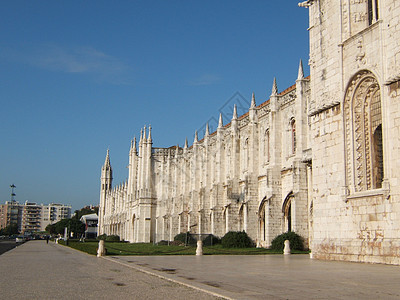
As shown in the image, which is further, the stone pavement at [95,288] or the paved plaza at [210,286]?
the stone pavement at [95,288]

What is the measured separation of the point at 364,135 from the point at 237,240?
53.2 ft

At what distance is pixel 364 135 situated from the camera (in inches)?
712

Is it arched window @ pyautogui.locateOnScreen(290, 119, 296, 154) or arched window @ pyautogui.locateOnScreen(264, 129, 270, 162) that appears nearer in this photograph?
arched window @ pyautogui.locateOnScreen(290, 119, 296, 154)

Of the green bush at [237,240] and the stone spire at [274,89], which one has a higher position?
the stone spire at [274,89]

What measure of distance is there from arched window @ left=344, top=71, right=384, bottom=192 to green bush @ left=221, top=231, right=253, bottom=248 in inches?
602

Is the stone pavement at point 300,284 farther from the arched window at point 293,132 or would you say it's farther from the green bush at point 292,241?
the arched window at point 293,132

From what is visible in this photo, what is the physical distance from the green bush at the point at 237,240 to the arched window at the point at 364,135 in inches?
602

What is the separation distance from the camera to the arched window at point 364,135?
58.4ft

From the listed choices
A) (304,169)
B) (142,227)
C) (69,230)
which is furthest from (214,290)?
(69,230)

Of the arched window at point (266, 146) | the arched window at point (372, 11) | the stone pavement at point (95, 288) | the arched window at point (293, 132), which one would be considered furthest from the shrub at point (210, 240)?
the stone pavement at point (95, 288)

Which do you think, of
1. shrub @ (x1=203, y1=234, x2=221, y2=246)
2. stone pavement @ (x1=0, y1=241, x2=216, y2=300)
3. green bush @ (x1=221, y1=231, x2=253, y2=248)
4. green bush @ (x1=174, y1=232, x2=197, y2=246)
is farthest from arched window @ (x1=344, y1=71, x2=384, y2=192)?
green bush @ (x1=174, y1=232, x2=197, y2=246)

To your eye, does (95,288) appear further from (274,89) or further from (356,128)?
(274,89)

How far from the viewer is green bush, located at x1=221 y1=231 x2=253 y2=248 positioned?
3225 cm

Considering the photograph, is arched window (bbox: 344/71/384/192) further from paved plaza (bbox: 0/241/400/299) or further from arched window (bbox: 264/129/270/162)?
arched window (bbox: 264/129/270/162)
